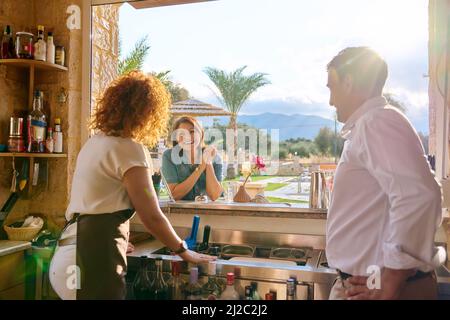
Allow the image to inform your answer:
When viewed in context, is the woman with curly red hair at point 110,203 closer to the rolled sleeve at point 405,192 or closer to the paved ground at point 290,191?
the rolled sleeve at point 405,192

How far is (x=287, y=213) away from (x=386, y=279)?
0.82 metres

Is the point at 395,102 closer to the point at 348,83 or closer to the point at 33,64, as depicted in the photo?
the point at 348,83

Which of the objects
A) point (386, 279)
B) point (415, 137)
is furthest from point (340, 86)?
point (386, 279)

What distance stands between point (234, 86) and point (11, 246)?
199 cm

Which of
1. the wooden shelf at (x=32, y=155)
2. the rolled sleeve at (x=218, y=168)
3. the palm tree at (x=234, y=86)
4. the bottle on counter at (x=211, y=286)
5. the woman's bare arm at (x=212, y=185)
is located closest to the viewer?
the bottle on counter at (x=211, y=286)

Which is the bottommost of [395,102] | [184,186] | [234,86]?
[184,186]

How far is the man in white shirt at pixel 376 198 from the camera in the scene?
846 millimetres

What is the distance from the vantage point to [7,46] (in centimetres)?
184

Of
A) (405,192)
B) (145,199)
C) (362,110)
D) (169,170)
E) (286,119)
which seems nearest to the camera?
(405,192)

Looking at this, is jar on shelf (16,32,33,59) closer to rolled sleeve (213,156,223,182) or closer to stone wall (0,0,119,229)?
stone wall (0,0,119,229)

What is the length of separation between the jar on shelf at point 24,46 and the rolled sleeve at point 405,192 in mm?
1679

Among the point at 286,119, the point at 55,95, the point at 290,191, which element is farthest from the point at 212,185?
the point at 55,95

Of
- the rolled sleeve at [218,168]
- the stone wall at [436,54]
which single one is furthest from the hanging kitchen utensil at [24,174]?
the stone wall at [436,54]

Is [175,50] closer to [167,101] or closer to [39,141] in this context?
[39,141]
